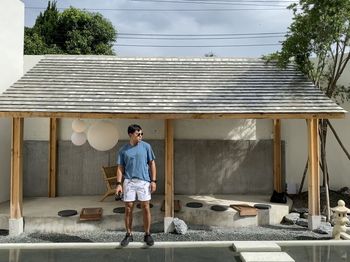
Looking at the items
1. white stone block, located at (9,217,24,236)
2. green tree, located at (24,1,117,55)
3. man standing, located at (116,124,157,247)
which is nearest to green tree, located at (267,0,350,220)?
man standing, located at (116,124,157,247)

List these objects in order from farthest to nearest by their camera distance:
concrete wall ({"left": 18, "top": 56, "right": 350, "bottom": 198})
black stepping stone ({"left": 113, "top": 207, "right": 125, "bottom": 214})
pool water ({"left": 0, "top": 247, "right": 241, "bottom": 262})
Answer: concrete wall ({"left": 18, "top": 56, "right": 350, "bottom": 198}) < black stepping stone ({"left": 113, "top": 207, "right": 125, "bottom": 214}) < pool water ({"left": 0, "top": 247, "right": 241, "bottom": 262})

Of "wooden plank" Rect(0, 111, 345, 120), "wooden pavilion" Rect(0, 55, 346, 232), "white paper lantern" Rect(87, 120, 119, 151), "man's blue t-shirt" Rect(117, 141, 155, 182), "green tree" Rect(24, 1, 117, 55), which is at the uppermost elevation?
"green tree" Rect(24, 1, 117, 55)

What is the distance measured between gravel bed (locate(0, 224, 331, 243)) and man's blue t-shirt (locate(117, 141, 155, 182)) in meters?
1.67

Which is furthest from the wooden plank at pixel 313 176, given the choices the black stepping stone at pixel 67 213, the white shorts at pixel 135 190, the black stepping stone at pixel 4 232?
the black stepping stone at pixel 4 232

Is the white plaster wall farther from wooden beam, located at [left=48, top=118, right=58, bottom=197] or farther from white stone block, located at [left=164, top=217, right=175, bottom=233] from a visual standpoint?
white stone block, located at [left=164, top=217, right=175, bottom=233]

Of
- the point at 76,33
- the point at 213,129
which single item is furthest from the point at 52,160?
the point at 76,33

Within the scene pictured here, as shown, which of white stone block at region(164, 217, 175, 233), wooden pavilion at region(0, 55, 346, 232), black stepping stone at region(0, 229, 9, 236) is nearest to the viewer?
wooden pavilion at region(0, 55, 346, 232)

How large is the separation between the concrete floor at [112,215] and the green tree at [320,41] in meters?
1.80

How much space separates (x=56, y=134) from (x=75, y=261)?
18.2 feet

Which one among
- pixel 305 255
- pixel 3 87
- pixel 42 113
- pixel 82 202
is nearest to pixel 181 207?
pixel 82 202

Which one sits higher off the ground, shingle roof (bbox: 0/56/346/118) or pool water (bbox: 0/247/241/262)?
shingle roof (bbox: 0/56/346/118)

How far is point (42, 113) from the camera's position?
7309mm

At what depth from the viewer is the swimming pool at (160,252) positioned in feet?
19.2

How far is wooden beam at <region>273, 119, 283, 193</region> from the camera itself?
34.3ft
